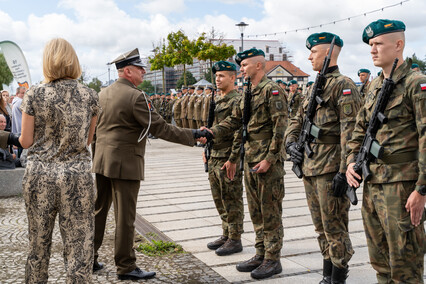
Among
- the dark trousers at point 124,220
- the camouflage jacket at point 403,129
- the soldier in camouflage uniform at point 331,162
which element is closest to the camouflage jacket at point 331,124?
the soldier in camouflage uniform at point 331,162

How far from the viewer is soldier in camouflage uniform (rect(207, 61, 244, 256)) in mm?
4891

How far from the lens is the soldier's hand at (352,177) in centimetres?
307

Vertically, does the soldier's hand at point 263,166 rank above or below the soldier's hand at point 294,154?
below

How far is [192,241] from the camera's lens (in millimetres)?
5359

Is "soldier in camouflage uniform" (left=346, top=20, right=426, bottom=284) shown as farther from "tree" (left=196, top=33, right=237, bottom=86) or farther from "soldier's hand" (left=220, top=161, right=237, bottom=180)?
"tree" (left=196, top=33, right=237, bottom=86)

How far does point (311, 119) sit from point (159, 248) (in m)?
2.27

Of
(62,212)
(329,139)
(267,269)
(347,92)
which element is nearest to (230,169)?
(267,269)

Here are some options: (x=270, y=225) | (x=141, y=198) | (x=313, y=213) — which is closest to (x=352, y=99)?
(x=313, y=213)

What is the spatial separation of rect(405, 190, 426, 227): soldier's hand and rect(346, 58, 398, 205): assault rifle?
32cm

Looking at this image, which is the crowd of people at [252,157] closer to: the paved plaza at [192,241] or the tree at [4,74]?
the paved plaza at [192,241]

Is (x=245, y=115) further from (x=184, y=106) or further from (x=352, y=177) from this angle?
(x=184, y=106)

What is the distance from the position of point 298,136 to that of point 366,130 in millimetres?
1030

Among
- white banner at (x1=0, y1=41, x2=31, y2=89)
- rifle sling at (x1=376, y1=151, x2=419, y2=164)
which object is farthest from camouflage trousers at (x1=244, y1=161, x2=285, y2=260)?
white banner at (x1=0, y1=41, x2=31, y2=89)

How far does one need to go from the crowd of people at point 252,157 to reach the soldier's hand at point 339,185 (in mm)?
10
